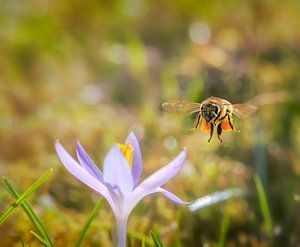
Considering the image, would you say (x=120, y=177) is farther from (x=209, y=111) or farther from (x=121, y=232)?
(x=209, y=111)

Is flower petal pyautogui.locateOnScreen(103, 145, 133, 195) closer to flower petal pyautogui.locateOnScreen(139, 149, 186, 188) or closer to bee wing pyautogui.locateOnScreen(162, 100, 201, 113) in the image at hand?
flower petal pyautogui.locateOnScreen(139, 149, 186, 188)

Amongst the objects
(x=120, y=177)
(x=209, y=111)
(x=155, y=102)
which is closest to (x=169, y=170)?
(x=120, y=177)

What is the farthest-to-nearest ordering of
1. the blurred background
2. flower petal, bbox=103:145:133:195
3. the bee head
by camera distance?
the blurred background
the bee head
flower petal, bbox=103:145:133:195

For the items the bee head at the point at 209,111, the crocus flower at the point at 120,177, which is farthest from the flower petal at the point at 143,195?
the bee head at the point at 209,111

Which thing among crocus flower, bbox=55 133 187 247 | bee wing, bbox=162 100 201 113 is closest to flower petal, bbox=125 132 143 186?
crocus flower, bbox=55 133 187 247

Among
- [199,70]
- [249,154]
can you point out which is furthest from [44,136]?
[199,70]
